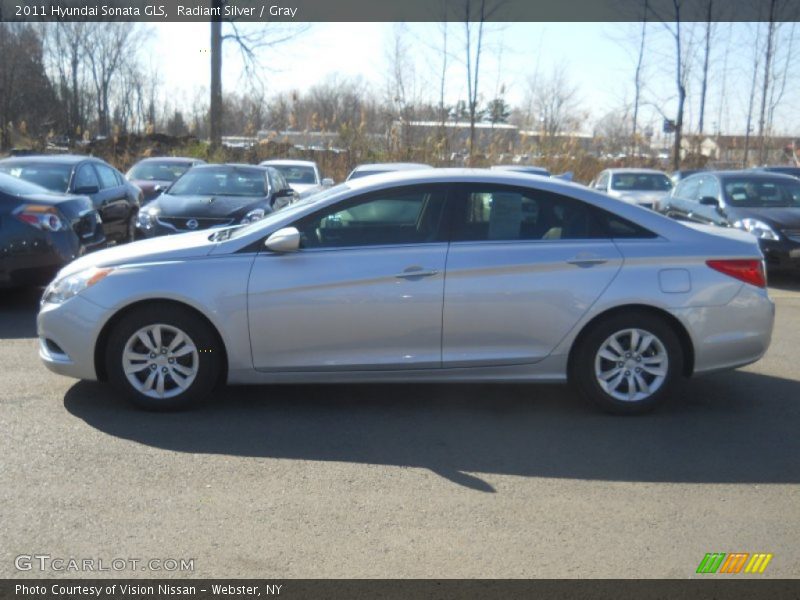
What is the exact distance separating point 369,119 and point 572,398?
89.9 ft

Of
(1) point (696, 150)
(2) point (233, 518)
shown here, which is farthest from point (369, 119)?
(2) point (233, 518)

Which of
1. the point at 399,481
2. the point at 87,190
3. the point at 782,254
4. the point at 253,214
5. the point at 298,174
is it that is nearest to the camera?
the point at 399,481

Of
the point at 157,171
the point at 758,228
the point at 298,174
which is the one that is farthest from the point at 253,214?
the point at 157,171

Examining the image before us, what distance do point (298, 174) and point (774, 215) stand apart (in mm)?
11141

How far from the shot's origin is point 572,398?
6.43 metres

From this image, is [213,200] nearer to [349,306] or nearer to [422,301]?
[349,306]

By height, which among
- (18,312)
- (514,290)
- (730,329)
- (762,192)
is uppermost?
(762,192)

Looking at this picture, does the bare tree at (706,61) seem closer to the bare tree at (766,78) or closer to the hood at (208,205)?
the bare tree at (766,78)

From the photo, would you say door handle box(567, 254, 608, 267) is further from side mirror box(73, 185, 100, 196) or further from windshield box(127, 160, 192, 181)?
windshield box(127, 160, 192, 181)

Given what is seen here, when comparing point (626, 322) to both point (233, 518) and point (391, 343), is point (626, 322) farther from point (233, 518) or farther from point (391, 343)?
point (233, 518)

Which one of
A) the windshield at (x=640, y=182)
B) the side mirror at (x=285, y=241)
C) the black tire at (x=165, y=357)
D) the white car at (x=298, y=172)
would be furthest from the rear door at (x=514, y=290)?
the windshield at (x=640, y=182)

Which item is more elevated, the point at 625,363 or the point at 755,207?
the point at 755,207

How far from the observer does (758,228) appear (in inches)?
495
